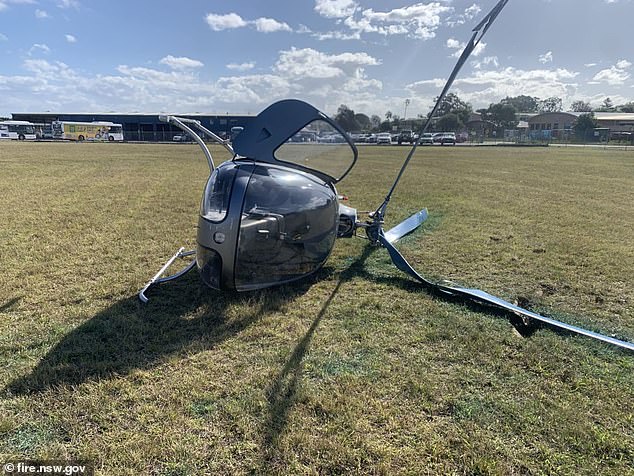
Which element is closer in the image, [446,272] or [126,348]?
[126,348]

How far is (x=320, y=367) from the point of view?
9.87 ft

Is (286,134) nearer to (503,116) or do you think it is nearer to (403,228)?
(403,228)

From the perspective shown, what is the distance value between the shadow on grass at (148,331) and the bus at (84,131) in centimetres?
6497

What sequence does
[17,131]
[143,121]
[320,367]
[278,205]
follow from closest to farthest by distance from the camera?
1. [320,367]
2. [278,205]
3. [17,131]
4. [143,121]

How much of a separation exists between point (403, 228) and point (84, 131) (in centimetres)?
6474

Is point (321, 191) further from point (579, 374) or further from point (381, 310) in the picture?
point (579, 374)

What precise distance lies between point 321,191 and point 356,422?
102 inches

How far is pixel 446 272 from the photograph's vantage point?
203 inches

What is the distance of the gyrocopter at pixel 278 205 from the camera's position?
145 inches

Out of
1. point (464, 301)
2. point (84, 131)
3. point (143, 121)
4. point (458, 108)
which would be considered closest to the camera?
point (464, 301)

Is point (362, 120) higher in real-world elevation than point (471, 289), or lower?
higher

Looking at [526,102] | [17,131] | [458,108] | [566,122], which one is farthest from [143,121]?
[526,102]

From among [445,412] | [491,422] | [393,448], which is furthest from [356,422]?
[491,422]

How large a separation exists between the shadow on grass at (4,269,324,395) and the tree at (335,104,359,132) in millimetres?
2153
